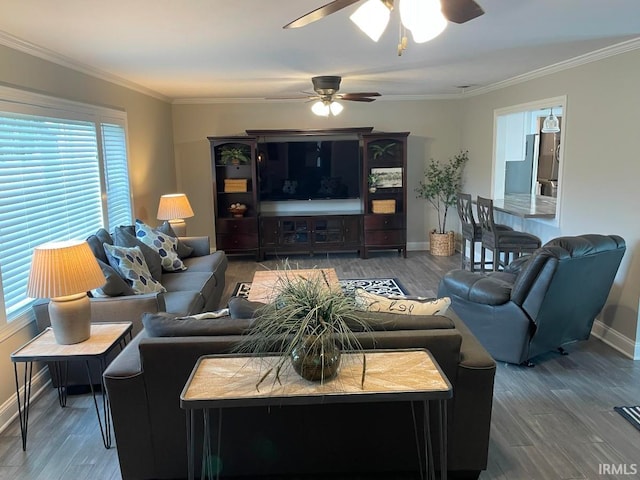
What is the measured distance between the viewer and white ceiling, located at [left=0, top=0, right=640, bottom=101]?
2.67 metres

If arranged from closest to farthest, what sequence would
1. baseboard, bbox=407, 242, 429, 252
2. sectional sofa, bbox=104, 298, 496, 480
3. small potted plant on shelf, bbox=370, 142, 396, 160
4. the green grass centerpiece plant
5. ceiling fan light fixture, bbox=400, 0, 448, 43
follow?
ceiling fan light fixture, bbox=400, 0, 448, 43 < the green grass centerpiece plant < sectional sofa, bbox=104, 298, 496, 480 < small potted plant on shelf, bbox=370, 142, 396, 160 < baseboard, bbox=407, 242, 429, 252

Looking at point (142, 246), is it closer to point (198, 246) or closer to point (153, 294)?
point (153, 294)

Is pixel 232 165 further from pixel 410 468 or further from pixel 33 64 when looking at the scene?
pixel 410 468

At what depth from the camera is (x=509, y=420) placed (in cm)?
300

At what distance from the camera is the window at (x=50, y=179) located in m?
3.22

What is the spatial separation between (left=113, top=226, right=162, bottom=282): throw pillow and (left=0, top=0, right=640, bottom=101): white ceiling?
4.88 feet

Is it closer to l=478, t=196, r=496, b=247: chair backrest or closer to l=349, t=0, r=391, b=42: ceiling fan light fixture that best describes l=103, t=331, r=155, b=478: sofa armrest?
l=349, t=0, r=391, b=42: ceiling fan light fixture

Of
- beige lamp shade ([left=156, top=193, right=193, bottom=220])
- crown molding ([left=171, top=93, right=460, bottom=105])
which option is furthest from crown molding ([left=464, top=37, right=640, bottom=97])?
beige lamp shade ([left=156, top=193, right=193, bottom=220])

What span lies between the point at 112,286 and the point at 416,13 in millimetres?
2800

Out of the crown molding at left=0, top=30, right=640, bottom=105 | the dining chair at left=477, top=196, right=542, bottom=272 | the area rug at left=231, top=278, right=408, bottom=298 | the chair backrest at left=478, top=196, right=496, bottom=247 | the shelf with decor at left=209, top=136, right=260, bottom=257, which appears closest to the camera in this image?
the crown molding at left=0, top=30, right=640, bottom=105

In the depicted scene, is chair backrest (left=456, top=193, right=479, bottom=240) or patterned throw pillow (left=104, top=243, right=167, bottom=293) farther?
chair backrest (left=456, top=193, right=479, bottom=240)

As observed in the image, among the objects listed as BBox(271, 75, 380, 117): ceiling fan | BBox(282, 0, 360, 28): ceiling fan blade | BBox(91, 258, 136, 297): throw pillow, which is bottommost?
BBox(91, 258, 136, 297): throw pillow

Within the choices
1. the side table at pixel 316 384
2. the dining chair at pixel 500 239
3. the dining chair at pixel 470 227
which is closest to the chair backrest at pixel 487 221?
the dining chair at pixel 500 239

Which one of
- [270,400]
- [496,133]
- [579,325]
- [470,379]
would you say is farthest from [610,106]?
[270,400]
